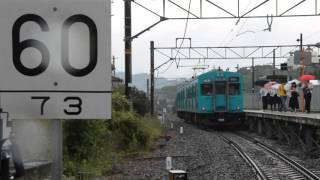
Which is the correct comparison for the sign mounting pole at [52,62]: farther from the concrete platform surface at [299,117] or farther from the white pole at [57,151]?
the concrete platform surface at [299,117]

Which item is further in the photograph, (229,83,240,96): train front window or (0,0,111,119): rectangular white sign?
(229,83,240,96): train front window

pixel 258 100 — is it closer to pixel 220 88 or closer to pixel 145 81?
pixel 220 88

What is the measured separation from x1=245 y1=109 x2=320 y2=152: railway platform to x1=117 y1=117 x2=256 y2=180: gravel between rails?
2.66 m

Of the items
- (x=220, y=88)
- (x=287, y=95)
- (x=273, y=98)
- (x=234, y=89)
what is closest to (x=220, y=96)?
(x=220, y=88)

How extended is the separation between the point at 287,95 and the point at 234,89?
4964mm

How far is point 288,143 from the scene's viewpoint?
26.1m

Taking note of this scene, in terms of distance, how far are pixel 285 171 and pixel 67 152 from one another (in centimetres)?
637

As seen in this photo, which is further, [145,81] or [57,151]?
[145,81]

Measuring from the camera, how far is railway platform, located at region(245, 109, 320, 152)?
2151cm

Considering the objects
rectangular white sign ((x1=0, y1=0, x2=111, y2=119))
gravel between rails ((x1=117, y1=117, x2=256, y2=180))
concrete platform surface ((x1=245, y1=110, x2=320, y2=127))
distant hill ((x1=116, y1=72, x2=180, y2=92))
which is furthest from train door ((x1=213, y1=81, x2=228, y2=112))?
distant hill ((x1=116, y1=72, x2=180, y2=92))

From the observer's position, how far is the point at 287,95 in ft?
102

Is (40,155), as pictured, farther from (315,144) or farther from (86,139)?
(315,144)

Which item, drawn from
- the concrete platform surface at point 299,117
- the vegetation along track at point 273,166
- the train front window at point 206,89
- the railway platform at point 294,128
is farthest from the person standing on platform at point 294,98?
the train front window at point 206,89

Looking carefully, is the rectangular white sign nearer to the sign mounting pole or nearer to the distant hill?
the sign mounting pole
